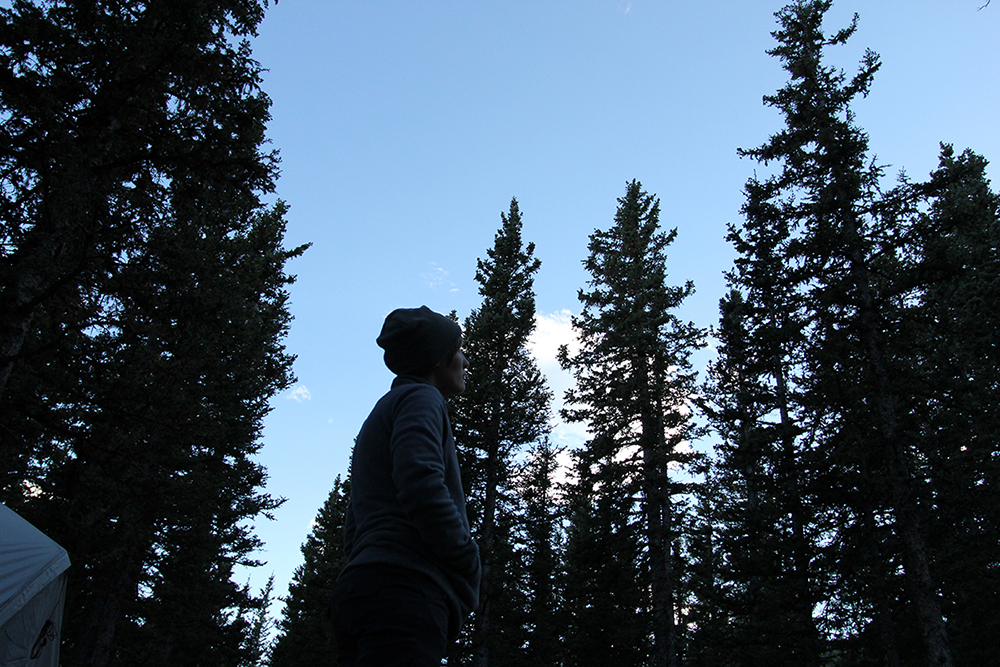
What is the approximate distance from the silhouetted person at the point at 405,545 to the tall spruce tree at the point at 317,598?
10.3 m

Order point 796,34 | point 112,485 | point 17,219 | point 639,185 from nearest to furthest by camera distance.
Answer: point 17,219 → point 112,485 → point 796,34 → point 639,185

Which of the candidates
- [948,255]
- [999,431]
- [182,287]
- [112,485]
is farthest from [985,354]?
[112,485]

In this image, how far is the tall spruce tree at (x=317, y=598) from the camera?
72.7 feet

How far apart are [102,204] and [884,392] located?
1459cm

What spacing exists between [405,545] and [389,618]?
9.7 inches

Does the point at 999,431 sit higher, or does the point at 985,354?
the point at 985,354

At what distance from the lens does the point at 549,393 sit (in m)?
22.3

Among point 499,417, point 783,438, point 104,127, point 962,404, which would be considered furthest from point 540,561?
point 104,127

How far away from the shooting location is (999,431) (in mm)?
16453

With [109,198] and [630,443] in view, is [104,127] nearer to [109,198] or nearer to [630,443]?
[109,198]

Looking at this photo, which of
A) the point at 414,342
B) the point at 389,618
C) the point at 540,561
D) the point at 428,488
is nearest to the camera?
the point at 389,618

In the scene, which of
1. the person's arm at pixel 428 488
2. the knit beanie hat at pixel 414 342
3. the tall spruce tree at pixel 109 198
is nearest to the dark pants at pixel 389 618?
the person's arm at pixel 428 488

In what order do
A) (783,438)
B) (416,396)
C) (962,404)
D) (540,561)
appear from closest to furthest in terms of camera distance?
(416,396)
(962,404)
(783,438)
(540,561)

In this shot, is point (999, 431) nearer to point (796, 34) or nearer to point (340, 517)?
point (796, 34)
